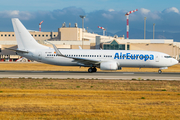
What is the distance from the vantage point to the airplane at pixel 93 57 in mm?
40250

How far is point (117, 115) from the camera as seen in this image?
13.2 m

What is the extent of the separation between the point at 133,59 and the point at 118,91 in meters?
19.4

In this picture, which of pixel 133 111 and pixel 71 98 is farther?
pixel 71 98

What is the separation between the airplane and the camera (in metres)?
40.2

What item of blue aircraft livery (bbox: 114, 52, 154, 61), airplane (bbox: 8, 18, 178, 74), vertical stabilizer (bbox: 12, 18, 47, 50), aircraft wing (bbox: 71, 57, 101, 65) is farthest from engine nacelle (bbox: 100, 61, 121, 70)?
vertical stabilizer (bbox: 12, 18, 47, 50)

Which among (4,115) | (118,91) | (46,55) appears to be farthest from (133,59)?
(4,115)

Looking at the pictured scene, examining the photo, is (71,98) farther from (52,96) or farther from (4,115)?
(4,115)

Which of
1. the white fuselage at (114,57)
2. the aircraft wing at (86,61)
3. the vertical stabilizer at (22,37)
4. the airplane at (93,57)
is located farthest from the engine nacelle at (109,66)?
the vertical stabilizer at (22,37)

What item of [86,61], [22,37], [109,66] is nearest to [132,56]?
[109,66]

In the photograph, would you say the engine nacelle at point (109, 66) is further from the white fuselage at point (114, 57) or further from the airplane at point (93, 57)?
the white fuselage at point (114, 57)

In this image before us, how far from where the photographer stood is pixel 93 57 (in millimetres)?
40844

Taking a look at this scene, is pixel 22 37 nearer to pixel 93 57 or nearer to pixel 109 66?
pixel 93 57

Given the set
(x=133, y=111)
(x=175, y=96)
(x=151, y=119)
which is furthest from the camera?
(x=175, y=96)

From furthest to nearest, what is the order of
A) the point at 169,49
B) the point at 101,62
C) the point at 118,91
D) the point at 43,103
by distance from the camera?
the point at 169,49 < the point at 101,62 < the point at 118,91 < the point at 43,103
